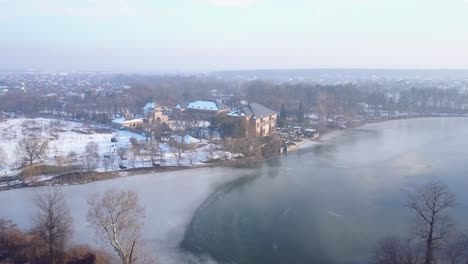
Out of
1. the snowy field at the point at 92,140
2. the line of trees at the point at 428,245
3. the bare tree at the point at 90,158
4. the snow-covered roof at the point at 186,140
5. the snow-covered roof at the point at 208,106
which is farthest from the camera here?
the snow-covered roof at the point at 208,106

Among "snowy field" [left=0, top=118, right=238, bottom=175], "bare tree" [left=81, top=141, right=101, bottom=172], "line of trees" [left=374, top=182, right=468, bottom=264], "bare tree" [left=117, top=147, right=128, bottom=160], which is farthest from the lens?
"bare tree" [left=117, top=147, right=128, bottom=160]

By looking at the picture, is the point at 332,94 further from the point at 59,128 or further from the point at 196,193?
the point at 196,193

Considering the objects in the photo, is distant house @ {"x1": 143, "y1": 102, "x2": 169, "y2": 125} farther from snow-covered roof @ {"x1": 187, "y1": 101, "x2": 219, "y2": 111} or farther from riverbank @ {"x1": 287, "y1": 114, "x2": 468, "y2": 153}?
riverbank @ {"x1": 287, "y1": 114, "x2": 468, "y2": 153}

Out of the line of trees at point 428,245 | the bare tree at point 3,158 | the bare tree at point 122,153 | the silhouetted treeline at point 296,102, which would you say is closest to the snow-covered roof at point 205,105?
the silhouetted treeline at point 296,102

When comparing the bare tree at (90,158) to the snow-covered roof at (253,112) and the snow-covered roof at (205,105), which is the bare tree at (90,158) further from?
the snow-covered roof at (205,105)

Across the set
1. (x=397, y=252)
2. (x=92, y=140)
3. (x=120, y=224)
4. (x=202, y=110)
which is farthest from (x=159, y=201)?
(x=202, y=110)

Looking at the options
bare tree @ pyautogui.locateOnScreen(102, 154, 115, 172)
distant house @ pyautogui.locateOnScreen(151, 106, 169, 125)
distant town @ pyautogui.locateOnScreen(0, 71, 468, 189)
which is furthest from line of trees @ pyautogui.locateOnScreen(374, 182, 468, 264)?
distant house @ pyautogui.locateOnScreen(151, 106, 169, 125)

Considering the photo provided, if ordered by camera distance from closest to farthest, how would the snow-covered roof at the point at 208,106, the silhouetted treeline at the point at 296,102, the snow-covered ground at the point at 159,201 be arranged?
the snow-covered ground at the point at 159,201 → the snow-covered roof at the point at 208,106 → the silhouetted treeline at the point at 296,102
